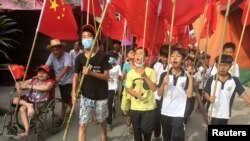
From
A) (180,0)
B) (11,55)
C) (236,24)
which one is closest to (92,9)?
(180,0)

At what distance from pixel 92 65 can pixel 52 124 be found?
1899 millimetres

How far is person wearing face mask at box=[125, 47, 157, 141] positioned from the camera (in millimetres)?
5121

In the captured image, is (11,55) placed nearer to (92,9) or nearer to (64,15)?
(92,9)

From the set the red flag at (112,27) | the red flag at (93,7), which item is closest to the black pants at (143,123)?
the red flag at (93,7)

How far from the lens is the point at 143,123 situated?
16.9 feet

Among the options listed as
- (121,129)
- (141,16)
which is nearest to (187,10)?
(141,16)

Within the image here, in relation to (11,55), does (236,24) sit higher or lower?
higher

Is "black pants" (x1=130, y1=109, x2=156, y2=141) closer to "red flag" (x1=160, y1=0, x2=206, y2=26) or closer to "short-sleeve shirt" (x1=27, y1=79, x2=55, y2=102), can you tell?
"short-sleeve shirt" (x1=27, y1=79, x2=55, y2=102)

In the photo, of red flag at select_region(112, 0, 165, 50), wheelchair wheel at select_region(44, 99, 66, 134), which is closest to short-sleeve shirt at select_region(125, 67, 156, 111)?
red flag at select_region(112, 0, 165, 50)

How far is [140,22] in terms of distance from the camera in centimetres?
682

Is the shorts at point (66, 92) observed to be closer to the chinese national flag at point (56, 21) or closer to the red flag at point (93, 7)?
the chinese national flag at point (56, 21)

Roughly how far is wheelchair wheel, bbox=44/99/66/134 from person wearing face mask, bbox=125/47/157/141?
1.68m

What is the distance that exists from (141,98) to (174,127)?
0.59 m

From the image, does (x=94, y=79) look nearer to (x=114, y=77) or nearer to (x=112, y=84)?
(x=112, y=84)
